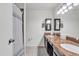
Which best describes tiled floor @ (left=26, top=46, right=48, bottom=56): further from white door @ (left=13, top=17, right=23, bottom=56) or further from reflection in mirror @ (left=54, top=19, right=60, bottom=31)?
reflection in mirror @ (left=54, top=19, right=60, bottom=31)

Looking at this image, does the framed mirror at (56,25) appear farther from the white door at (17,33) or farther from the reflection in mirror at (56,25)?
the white door at (17,33)

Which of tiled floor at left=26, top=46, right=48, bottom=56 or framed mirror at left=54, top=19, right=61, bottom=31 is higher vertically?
Answer: framed mirror at left=54, top=19, right=61, bottom=31

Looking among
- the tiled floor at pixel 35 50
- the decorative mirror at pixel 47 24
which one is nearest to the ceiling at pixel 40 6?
the decorative mirror at pixel 47 24

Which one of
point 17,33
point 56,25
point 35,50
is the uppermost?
point 56,25

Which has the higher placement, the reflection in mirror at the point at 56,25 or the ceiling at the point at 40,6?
the ceiling at the point at 40,6

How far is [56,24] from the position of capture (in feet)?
4.50

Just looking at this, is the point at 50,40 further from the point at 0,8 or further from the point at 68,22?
the point at 0,8

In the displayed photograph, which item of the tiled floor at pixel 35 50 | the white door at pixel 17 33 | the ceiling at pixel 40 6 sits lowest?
the tiled floor at pixel 35 50

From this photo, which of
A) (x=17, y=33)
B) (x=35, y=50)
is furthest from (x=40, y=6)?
(x=35, y=50)

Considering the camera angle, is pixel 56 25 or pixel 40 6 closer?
pixel 40 6

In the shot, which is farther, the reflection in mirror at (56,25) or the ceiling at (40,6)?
the reflection in mirror at (56,25)

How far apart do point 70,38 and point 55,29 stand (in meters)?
0.24

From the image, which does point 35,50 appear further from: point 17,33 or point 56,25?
point 56,25

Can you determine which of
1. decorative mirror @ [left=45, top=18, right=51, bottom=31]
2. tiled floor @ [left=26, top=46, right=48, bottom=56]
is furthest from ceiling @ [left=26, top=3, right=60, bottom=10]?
tiled floor @ [left=26, top=46, right=48, bottom=56]
